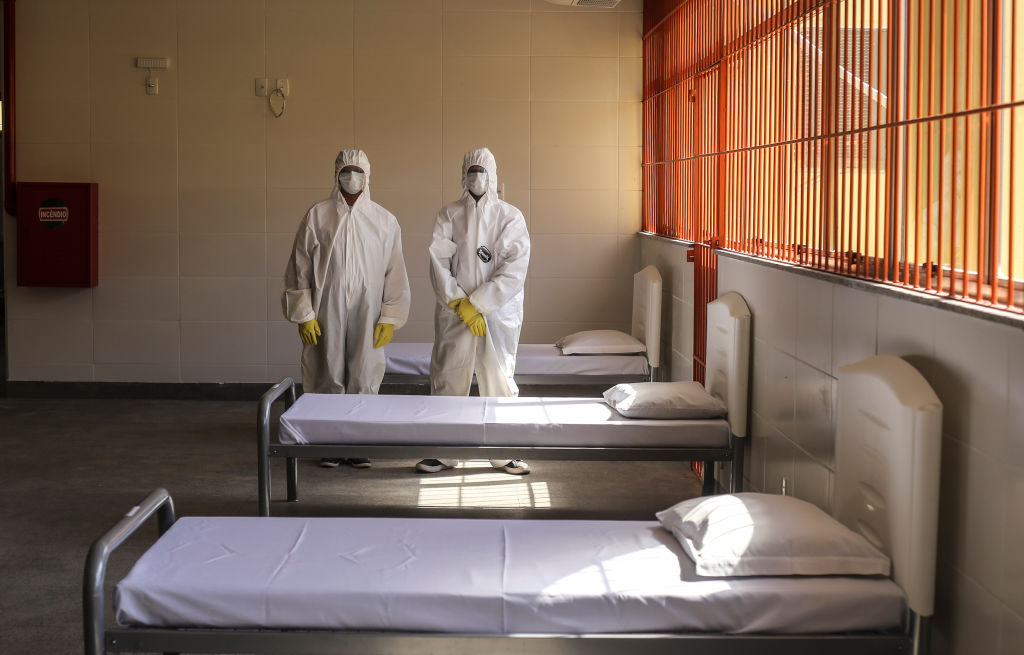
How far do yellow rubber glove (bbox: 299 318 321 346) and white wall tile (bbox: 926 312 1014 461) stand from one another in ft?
12.1

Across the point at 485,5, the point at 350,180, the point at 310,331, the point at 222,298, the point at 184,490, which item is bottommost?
the point at 184,490

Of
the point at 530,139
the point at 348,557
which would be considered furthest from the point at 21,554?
the point at 530,139

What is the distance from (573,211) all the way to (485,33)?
141cm

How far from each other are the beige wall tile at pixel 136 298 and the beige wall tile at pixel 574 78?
2995 millimetres

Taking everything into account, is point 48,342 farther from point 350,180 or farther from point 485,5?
point 485,5

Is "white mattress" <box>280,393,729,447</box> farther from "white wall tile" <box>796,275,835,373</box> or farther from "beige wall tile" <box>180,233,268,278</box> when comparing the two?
"beige wall tile" <box>180,233,268,278</box>

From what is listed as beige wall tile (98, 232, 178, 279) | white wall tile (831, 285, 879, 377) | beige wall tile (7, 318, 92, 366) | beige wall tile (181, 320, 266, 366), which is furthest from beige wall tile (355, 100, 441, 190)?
white wall tile (831, 285, 879, 377)

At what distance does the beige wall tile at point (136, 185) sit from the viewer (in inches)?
291

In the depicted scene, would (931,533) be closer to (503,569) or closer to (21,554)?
(503,569)

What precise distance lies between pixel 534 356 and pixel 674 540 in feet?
10.9

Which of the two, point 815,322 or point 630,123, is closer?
point 815,322

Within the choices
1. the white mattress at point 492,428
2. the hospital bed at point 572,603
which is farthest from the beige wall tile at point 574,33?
the hospital bed at point 572,603

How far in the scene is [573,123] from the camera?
7465mm

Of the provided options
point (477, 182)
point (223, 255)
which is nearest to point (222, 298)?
point (223, 255)
